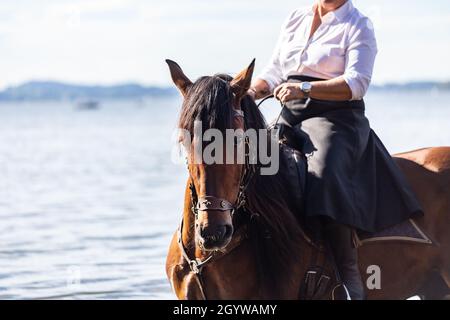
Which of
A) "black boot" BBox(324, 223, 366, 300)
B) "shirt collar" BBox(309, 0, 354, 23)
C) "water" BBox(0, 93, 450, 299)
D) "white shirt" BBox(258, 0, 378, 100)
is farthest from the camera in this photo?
"water" BBox(0, 93, 450, 299)

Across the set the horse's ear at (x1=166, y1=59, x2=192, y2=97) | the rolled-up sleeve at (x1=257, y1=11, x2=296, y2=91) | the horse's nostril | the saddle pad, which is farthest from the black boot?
the horse's ear at (x1=166, y1=59, x2=192, y2=97)

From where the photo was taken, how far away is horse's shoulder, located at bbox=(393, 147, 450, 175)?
24.3 ft

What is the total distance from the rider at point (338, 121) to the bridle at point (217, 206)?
492 mm

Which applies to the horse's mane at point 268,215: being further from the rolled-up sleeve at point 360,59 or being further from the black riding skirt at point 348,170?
the rolled-up sleeve at point 360,59

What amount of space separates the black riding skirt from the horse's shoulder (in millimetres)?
354

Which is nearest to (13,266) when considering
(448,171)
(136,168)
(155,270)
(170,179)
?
(155,270)

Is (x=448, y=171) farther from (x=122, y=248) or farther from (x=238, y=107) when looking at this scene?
(x=122, y=248)

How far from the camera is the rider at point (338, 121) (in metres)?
6.62

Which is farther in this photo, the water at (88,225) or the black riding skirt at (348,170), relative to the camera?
the water at (88,225)

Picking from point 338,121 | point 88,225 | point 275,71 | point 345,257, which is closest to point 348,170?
point 338,121

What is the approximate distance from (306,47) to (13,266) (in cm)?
792
